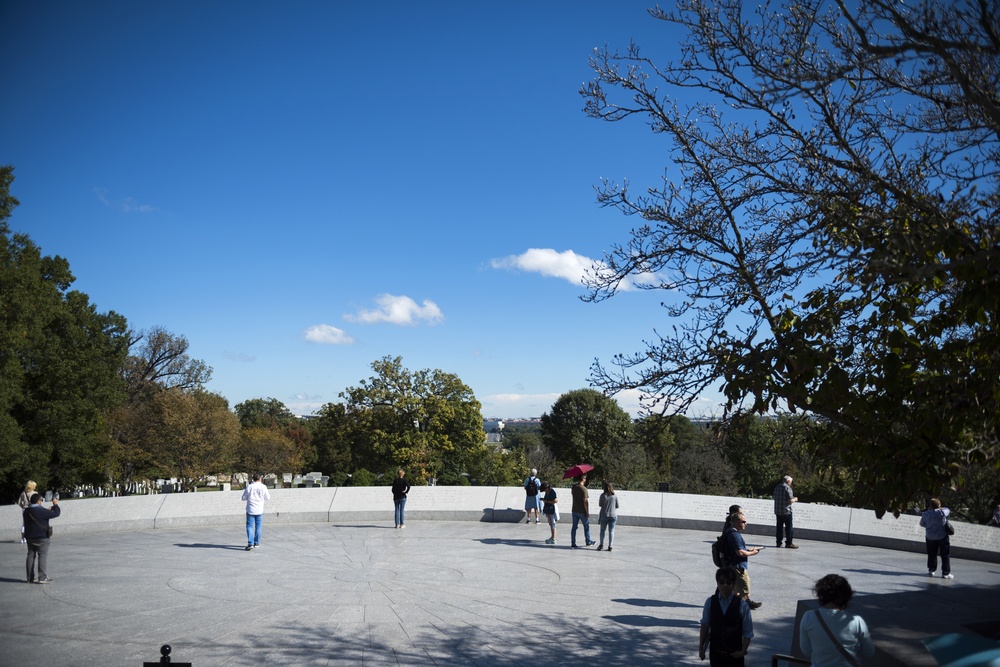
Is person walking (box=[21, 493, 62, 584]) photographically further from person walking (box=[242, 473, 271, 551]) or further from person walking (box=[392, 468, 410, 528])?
person walking (box=[392, 468, 410, 528])

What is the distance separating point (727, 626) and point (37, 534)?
1174cm

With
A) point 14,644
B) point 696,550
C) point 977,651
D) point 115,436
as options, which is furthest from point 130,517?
point 115,436

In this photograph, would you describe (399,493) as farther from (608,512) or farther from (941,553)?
(941,553)

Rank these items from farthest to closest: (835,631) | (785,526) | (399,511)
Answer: (399,511) → (785,526) → (835,631)

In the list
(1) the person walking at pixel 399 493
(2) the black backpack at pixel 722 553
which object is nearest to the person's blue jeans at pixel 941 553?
(2) the black backpack at pixel 722 553

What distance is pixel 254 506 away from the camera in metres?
16.8

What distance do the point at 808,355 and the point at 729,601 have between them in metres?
2.31

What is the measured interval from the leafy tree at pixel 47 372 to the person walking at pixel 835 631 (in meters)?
31.2

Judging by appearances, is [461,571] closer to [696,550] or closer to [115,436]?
[696,550]

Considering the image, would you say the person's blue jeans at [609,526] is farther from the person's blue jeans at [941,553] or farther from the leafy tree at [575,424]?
the leafy tree at [575,424]

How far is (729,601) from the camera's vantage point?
6.75 meters

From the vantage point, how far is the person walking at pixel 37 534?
12.9 meters

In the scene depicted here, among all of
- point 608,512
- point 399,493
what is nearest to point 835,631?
point 608,512

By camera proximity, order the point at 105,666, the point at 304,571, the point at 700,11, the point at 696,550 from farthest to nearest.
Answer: the point at 696,550, the point at 304,571, the point at 105,666, the point at 700,11
